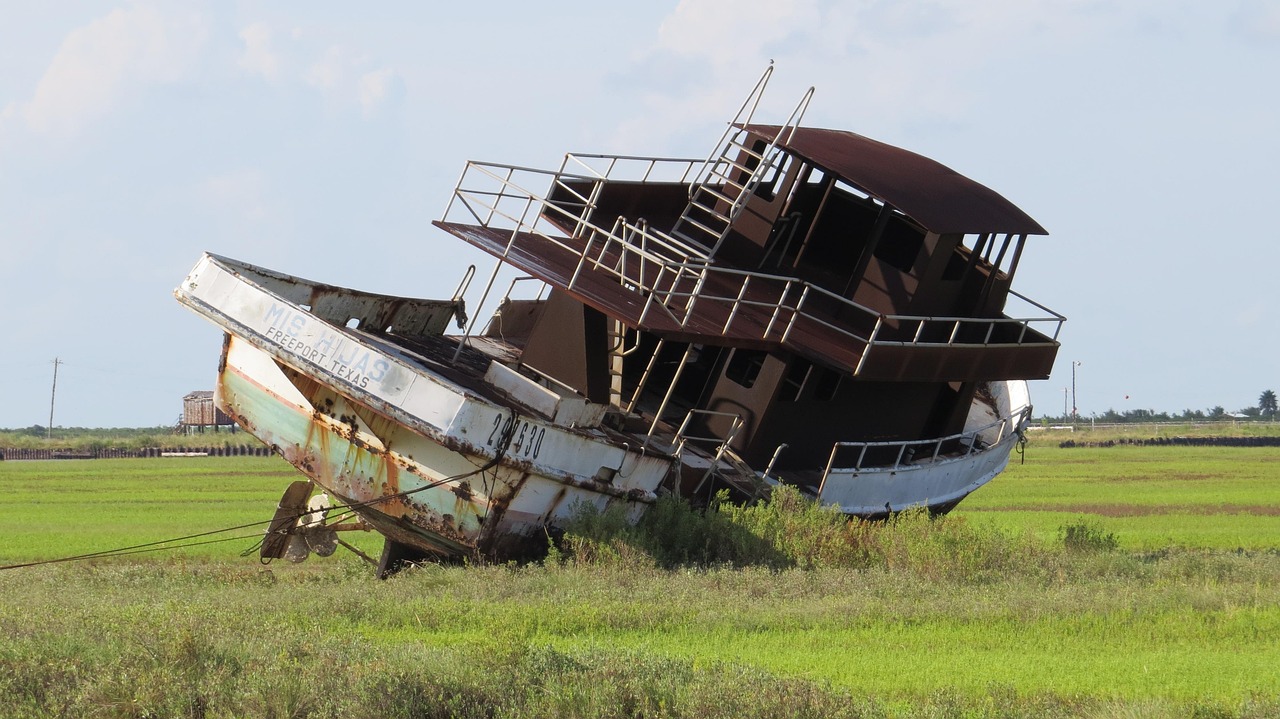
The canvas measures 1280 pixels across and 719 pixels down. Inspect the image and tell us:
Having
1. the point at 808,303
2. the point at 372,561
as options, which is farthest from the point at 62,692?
the point at 808,303

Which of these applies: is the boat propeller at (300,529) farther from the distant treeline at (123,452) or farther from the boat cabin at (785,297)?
the distant treeline at (123,452)

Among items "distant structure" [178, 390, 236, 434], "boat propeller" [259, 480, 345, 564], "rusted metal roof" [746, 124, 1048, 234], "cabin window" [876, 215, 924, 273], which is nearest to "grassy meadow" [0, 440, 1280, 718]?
"boat propeller" [259, 480, 345, 564]

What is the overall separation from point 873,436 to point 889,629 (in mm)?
8032

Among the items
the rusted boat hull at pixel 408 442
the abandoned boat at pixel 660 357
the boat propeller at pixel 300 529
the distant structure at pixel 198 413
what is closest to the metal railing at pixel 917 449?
the abandoned boat at pixel 660 357

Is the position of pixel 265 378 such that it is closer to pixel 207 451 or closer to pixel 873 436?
pixel 873 436

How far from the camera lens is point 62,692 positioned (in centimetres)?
889

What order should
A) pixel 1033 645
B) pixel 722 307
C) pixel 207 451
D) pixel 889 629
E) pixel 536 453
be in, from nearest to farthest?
pixel 1033 645 → pixel 889 629 → pixel 536 453 → pixel 722 307 → pixel 207 451

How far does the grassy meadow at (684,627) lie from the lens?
8.73 m

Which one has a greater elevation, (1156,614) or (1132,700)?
(1156,614)

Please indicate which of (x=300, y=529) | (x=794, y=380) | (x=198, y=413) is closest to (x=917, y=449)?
(x=794, y=380)

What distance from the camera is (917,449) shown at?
2161 centimetres

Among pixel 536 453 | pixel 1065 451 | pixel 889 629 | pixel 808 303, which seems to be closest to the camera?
pixel 889 629

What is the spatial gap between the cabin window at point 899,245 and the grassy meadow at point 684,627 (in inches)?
174

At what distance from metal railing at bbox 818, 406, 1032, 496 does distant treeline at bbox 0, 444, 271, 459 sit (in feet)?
170
